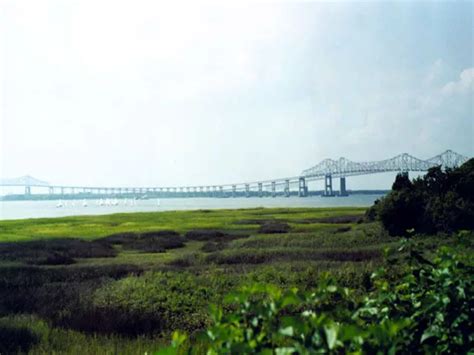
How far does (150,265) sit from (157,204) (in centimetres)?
225

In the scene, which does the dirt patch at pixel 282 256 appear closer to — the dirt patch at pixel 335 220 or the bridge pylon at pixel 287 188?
the bridge pylon at pixel 287 188

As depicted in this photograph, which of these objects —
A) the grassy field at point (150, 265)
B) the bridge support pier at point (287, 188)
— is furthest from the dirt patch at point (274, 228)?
the bridge support pier at point (287, 188)

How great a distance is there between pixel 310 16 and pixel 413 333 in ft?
19.2

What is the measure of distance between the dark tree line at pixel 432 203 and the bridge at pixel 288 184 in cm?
23

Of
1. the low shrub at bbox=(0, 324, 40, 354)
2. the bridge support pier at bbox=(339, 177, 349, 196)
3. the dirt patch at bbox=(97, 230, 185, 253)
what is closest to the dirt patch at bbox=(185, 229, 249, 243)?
the dirt patch at bbox=(97, 230, 185, 253)

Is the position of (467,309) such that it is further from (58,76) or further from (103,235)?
(103,235)

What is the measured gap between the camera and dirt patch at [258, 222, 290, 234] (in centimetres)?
934

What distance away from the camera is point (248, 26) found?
7363mm

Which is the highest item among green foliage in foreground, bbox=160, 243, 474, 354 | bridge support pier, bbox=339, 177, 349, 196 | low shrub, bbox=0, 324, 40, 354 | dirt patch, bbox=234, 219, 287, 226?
bridge support pier, bbox=339, 177, 349, 196

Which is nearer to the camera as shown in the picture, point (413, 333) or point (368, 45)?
point (413, 333)

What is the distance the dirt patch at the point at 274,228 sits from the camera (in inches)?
368

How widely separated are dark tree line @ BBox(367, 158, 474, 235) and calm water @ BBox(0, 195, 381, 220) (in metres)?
0.62

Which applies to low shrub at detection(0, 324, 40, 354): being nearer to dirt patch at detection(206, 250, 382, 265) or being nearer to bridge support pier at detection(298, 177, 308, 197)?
dirt patch at detection(206, 250, 382, 265)

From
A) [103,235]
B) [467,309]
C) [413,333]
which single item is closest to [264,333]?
[413,333]
